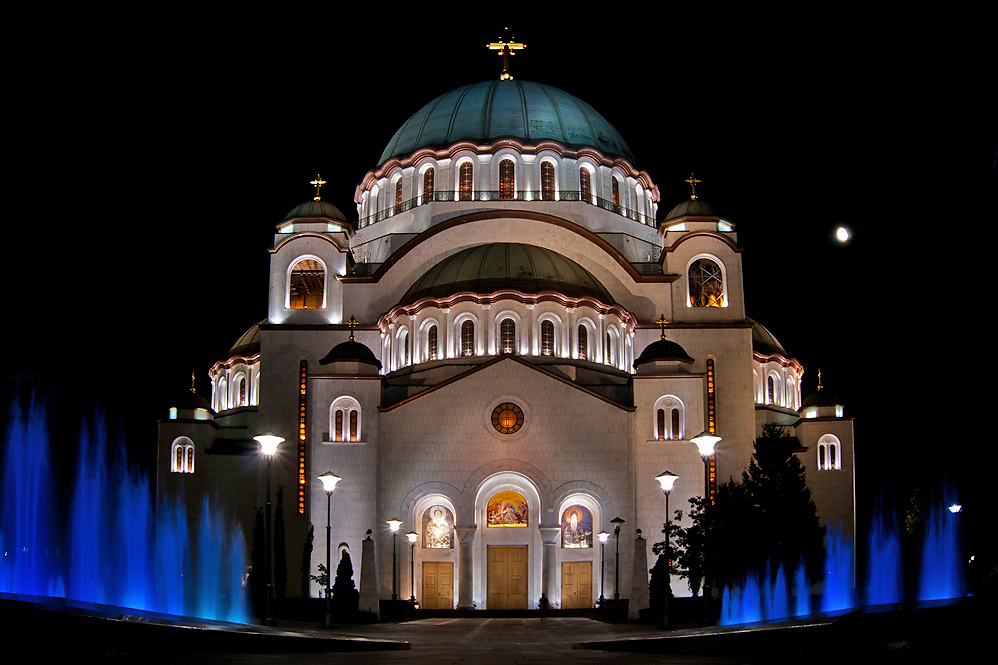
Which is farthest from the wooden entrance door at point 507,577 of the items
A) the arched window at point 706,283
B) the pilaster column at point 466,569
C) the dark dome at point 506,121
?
the dark dome at point 506,121

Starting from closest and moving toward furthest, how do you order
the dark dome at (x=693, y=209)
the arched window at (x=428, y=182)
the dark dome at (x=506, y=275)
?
the dark dome at (x=506, y=275), the dark dome at (x=693, y=209), the arched window at (x=428, y=182)

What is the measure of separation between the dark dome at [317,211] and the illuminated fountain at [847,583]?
2134cm

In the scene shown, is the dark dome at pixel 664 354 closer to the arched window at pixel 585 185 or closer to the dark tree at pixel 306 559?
the arched window at pixel 585 185

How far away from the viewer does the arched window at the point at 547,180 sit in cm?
4469

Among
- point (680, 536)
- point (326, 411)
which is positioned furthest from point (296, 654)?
point (326, 411)

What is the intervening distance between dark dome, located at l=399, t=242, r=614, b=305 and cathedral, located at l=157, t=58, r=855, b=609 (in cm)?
10

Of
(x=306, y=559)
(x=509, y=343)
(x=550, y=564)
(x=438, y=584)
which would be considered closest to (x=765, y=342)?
(x=509, y=343)

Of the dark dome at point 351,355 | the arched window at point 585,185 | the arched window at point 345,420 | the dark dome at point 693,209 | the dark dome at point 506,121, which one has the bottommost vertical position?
the arched window at point 345,420

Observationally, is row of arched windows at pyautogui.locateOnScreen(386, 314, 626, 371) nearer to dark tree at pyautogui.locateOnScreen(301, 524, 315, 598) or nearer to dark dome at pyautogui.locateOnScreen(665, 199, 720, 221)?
dark dome at pyautogui.locateOnScreen(665, 199, 720, 221)

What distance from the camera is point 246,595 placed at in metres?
35.5
